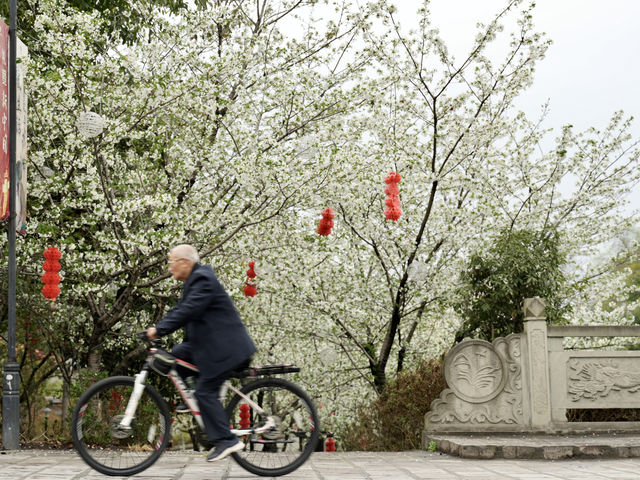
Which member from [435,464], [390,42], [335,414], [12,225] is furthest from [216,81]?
[335,414]

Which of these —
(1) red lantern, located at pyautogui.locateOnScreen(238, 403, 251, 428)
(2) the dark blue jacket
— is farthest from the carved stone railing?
(2) the dark blue jacket

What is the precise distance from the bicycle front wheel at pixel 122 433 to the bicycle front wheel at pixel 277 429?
62 centimetres

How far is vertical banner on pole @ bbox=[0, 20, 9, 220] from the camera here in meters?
8.84

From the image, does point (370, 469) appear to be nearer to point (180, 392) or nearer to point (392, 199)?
point (180, 392)

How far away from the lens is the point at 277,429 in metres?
5.91

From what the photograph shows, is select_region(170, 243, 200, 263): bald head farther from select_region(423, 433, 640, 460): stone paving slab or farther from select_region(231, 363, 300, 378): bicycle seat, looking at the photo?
select_region(423, 433, 640, 460): stone paving slab

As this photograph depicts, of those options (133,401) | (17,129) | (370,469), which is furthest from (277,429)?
(17,129)

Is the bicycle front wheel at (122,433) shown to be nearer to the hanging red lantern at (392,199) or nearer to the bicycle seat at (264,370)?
the bicycle seat at (264,370)

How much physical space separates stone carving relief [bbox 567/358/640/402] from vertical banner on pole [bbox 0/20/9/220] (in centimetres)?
792

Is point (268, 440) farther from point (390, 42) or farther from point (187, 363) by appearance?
point (390, 42)

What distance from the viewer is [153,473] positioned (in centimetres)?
615

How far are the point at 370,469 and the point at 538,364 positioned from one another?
395 cm

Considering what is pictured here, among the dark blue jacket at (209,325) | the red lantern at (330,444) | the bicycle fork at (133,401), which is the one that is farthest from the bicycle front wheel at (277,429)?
the red lantern at (330,444)

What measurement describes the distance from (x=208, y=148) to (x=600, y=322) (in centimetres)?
992
